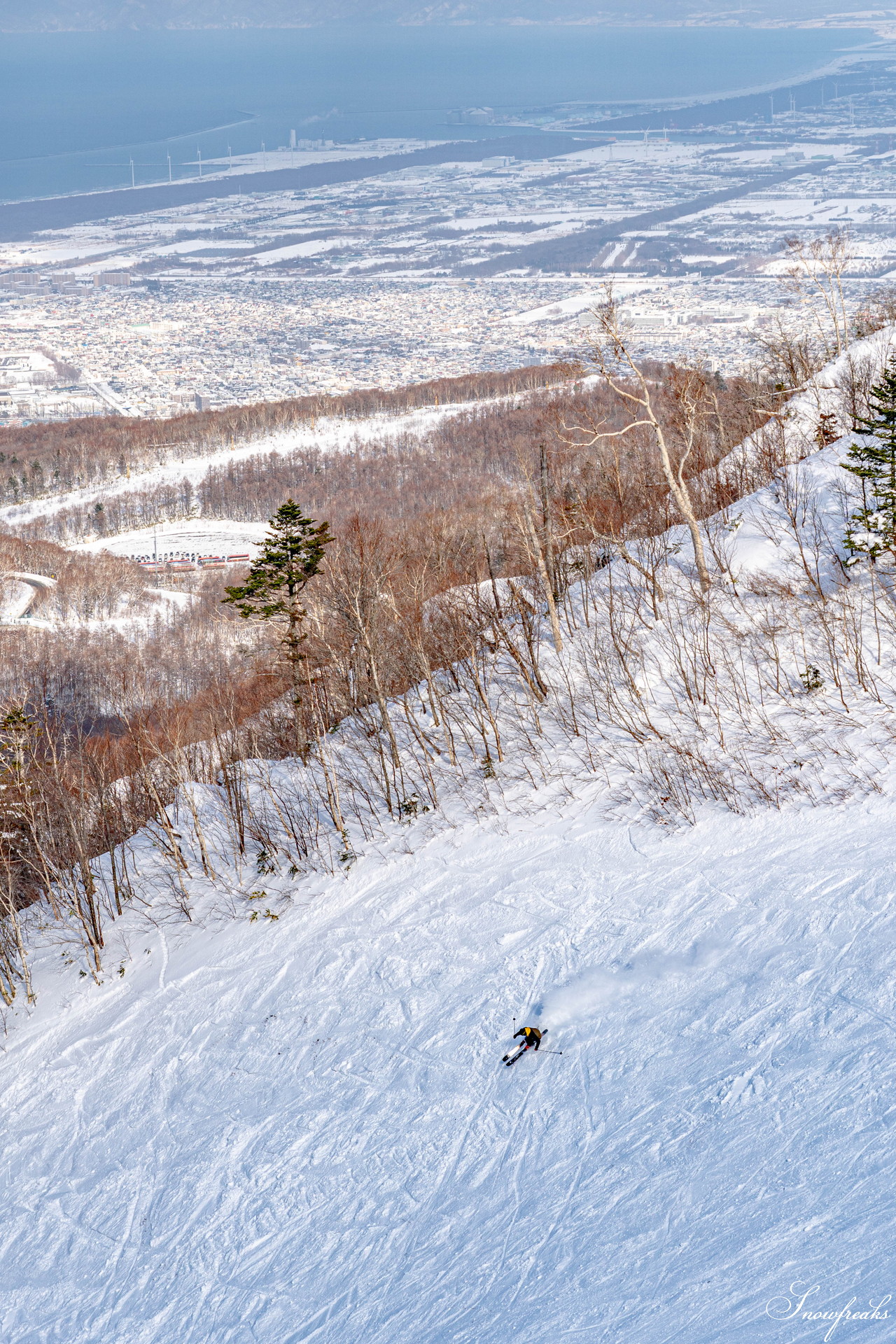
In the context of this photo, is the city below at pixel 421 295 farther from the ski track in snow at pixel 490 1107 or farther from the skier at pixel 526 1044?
the skier at pixel 526 1044

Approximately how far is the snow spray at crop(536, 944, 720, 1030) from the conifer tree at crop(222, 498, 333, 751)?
877cm

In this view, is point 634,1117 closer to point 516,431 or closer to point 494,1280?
point 494,1280

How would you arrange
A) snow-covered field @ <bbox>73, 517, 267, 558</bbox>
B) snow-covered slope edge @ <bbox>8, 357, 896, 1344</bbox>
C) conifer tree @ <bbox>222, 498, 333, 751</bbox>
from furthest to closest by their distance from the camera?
snow-covered field @ <bbox>73, 517, 267, 558</bbox>
conifer tree @ <bbox>222, 498, 333, 751</bbox>
snow-covered slope edge @ <bbox>8, 357, 896, 1344</bbox>

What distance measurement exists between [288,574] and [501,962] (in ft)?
32.3

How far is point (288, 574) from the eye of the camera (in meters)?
20.0

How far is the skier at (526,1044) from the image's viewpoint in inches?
429

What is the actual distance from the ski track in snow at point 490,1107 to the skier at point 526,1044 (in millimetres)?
93

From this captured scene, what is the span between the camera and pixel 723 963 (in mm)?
11211

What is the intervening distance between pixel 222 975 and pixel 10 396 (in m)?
122

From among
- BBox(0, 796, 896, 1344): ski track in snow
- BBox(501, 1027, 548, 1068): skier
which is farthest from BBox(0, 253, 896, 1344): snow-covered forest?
BBox(501, 1027, 548, 1068): skier

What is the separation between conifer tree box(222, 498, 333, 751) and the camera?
64.4ft

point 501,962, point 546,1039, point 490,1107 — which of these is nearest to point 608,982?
point 546,1039

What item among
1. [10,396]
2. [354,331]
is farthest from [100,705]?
[354,331]

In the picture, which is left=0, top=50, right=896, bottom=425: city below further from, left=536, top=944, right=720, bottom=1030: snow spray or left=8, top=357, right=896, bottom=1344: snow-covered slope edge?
left=536, top=944, right=720, bottom=1030: snow spray
